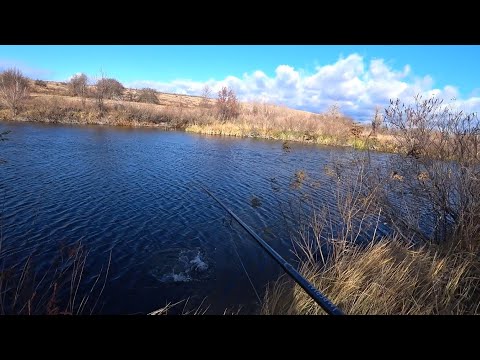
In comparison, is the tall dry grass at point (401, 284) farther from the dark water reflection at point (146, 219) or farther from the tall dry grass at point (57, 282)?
the tall dry grass at point (57, 282)

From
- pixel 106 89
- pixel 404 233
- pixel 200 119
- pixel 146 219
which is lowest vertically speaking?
pixel 146 219

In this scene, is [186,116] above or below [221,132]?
above

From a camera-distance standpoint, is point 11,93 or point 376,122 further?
point 11,93

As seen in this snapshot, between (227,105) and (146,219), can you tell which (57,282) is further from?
(227,105)

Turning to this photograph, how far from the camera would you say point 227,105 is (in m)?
46.7

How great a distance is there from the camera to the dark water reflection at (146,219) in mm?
7293

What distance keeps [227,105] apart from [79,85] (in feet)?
79.6

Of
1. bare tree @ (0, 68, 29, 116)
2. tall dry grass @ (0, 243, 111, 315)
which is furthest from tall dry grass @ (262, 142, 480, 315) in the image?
bare tree @ (0, 68, 29, 116)

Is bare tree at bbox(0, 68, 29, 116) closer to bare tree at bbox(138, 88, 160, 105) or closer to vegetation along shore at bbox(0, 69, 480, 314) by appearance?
bare tree at bbox(138, 88, 160, 105)

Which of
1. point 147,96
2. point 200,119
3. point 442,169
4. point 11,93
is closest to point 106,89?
point 11,93

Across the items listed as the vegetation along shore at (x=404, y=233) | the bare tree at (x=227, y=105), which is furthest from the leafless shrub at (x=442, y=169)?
the bare tree at (x=227, y=105)
